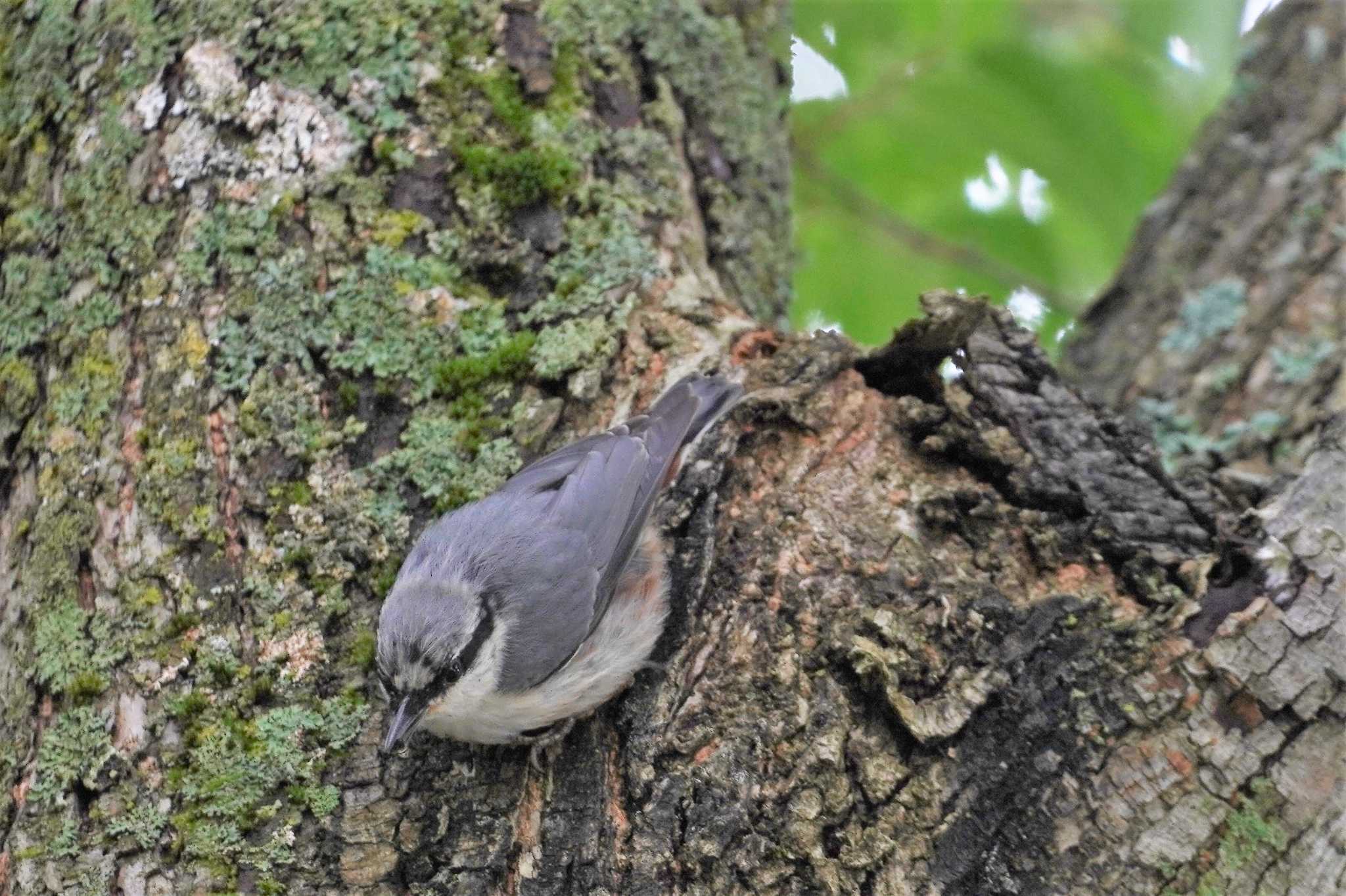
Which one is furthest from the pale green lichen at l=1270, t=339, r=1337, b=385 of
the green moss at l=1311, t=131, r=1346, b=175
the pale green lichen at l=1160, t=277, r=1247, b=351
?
the green moss at l=1311, t=131, r=1346, b=175

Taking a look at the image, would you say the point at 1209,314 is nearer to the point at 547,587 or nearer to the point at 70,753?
the point at 547,587

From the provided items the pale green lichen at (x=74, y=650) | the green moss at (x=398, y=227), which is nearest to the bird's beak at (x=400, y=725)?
the pale green lichen at (x=74, y=650)

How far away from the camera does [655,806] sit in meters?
2.12

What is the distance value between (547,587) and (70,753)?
1.00 meters

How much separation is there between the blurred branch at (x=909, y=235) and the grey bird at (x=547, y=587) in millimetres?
1771

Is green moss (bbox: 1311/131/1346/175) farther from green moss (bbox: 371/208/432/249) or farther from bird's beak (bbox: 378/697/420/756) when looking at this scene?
bird's beak (bbox: 378/697/420/756)

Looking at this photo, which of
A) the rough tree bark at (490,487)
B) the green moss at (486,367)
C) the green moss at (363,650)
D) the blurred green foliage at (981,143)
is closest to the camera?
the rough tree bark at (490,487)

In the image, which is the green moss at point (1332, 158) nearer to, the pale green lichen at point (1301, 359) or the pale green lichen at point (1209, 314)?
the pale green lichen at point (1209, 314)

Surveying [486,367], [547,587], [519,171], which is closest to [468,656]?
[547,587]

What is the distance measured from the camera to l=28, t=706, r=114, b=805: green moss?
85.0 inches

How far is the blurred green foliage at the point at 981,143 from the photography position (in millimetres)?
3623

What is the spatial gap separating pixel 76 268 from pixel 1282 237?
329 centimetres

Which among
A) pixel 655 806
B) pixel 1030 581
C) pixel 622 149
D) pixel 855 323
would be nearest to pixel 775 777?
pixel 655 806

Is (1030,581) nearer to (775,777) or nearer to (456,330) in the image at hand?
(775,777)
